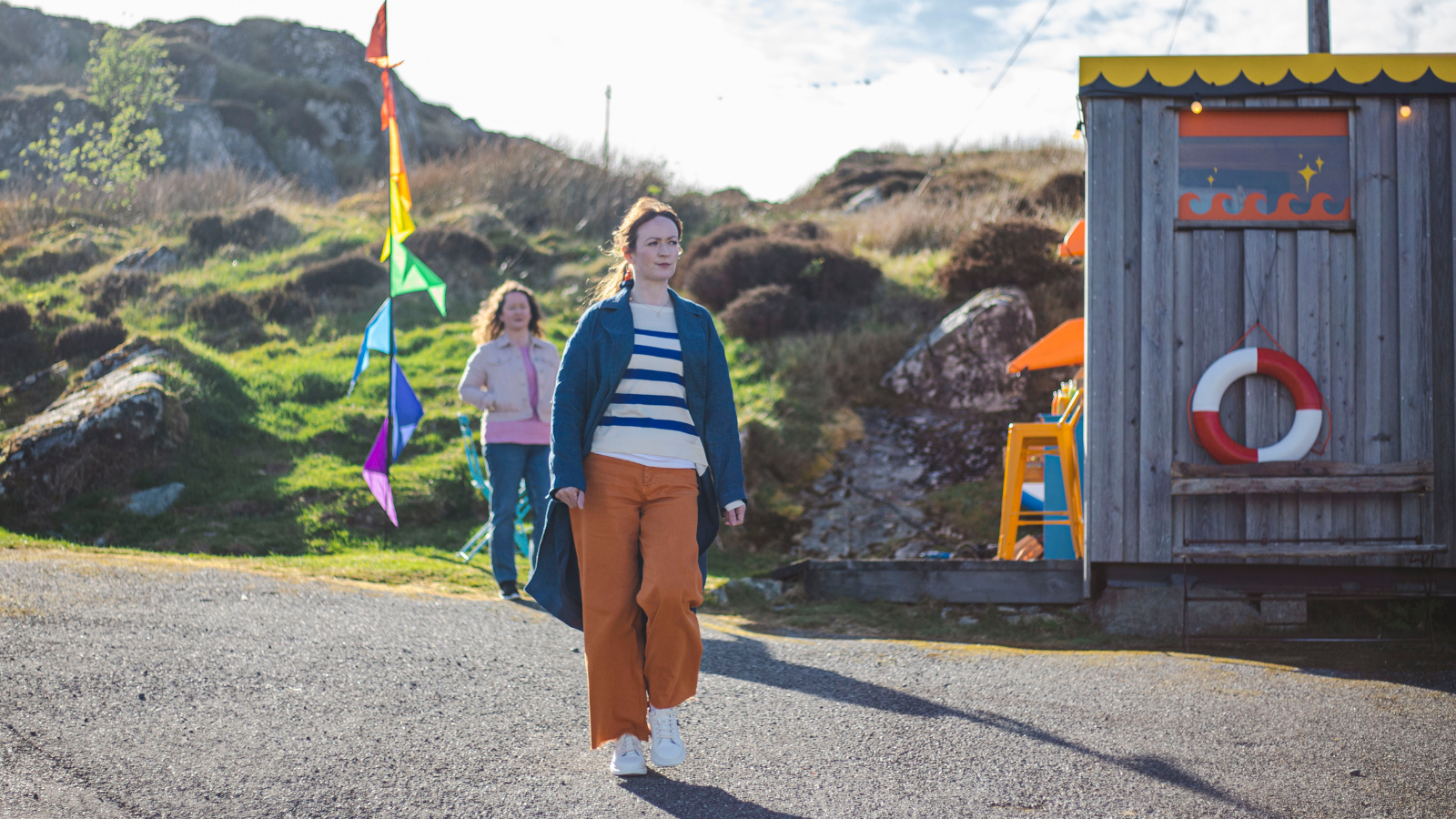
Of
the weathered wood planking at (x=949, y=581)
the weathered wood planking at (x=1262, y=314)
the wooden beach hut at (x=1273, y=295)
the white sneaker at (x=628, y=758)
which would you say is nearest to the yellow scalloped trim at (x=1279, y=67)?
the wooden beach hut at (x=1273, y=295)

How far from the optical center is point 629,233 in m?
3.51

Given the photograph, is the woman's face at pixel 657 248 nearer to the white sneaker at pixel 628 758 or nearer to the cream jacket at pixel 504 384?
the white sneaker at pixel 628 758

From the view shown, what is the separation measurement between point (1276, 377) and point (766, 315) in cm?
831

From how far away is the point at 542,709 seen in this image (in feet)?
13.3

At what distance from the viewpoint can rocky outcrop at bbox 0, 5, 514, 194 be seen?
104 feet

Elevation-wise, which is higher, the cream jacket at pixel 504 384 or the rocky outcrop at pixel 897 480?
the cream jacket at pixel 504 384

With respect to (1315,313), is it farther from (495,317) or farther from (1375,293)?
(495,317)

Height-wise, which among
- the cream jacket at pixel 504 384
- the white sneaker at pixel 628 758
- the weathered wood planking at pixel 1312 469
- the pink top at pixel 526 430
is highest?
the cream jacket at pixel 504 384

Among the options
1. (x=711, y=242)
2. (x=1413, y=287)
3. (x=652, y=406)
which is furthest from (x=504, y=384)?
(x=711, y=242)

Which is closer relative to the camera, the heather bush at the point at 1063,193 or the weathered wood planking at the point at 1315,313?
the weathered wood planking at the point at 1315,313

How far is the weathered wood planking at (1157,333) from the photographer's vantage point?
5668mm

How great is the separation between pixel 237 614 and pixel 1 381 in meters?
9.29

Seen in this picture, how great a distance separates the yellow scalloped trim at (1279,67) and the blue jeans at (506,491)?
4101 millimetres

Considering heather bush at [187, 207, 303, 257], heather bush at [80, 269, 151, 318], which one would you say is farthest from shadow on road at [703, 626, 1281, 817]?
heather bush at [187, 207, 303, 257]
